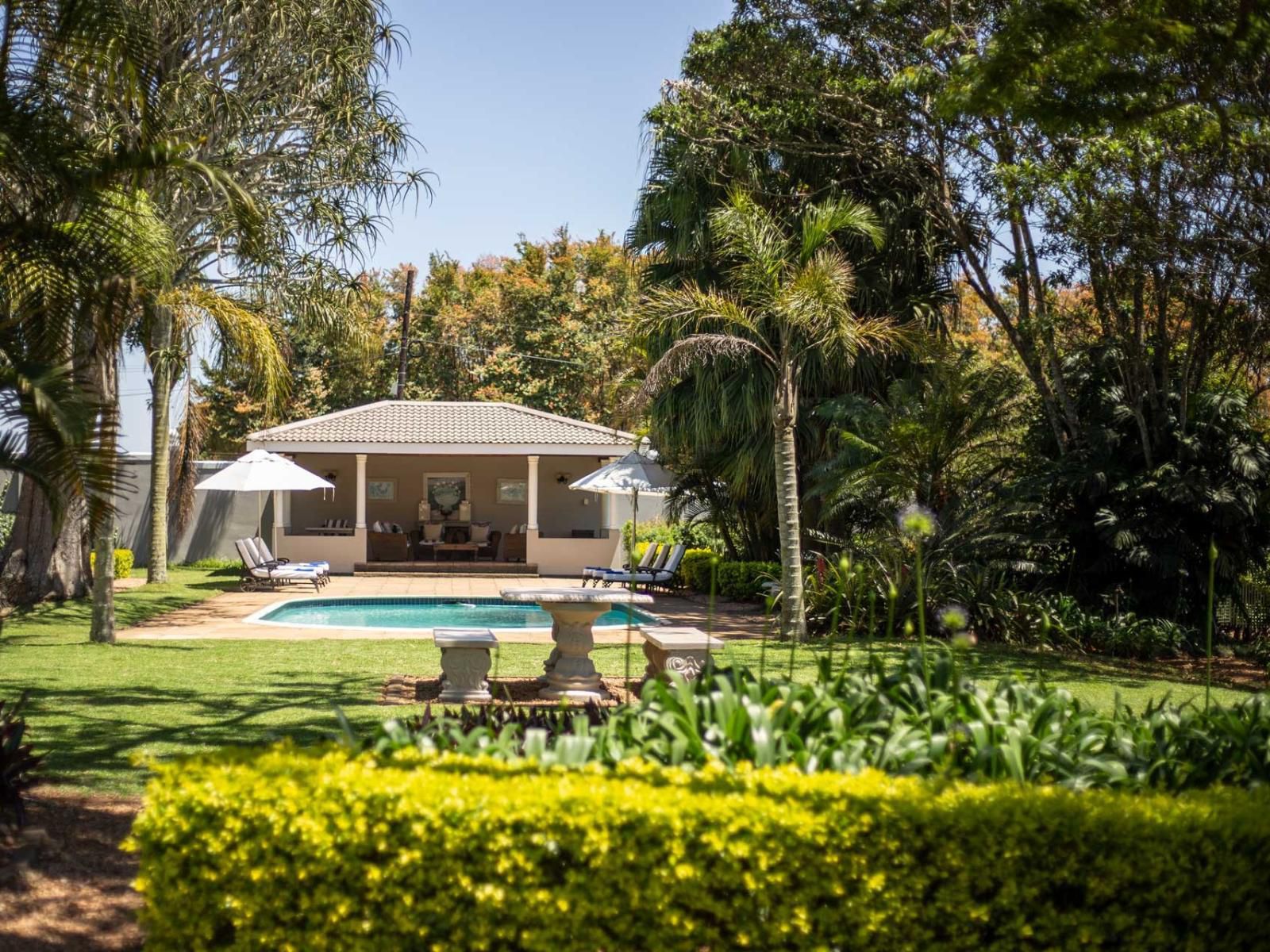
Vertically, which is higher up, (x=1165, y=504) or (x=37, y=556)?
(x=1165, y=504)

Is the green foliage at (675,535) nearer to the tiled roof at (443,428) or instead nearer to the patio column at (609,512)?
the patio column at (609,512)

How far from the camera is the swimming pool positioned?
17703 mm

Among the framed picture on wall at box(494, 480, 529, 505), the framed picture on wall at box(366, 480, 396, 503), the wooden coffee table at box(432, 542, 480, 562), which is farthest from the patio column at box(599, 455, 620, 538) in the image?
the framed picture on wall at box(366, 480, 396, 503)

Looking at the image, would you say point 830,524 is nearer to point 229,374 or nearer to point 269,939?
point 229,374

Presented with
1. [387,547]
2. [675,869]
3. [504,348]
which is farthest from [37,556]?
[504,348]

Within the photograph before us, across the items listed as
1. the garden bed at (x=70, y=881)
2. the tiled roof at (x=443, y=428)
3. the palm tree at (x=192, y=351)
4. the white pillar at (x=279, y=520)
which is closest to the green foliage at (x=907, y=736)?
the garden bed at (x=70, y=881)

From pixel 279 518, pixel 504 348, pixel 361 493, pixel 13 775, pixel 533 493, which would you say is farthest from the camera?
pixel 504 348

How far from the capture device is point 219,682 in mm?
10531

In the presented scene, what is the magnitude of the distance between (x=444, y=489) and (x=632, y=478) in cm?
1045

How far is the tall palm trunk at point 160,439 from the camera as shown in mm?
19516

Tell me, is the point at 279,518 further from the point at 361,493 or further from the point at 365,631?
the point at 365,631

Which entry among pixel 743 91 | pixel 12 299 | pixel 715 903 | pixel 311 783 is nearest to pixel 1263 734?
pixel 715 903

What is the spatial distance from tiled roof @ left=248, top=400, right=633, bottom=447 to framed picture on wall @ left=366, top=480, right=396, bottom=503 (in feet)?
7.17

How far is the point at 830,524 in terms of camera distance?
1931 centimetres
